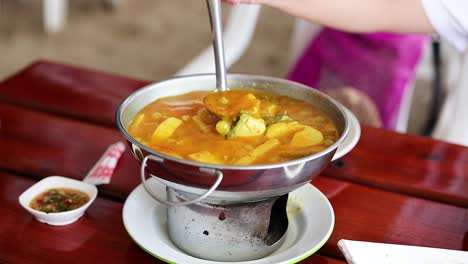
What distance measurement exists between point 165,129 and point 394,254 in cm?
35

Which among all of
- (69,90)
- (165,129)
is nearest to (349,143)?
(165,129)

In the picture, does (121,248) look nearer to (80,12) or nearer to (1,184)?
(1,184)

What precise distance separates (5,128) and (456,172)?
82cm

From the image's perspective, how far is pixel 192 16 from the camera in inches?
149

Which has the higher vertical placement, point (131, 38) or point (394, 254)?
point (394, 254)

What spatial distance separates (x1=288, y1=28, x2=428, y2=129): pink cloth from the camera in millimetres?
2072

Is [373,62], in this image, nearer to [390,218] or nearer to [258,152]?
[390,218]

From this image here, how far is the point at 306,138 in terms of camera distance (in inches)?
35.7

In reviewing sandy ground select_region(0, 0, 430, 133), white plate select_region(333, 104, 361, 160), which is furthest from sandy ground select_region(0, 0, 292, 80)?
white plate select_region(333, 104, 361, 160)

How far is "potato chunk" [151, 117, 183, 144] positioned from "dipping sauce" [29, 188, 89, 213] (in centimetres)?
19

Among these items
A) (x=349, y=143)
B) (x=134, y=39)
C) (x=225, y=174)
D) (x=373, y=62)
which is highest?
(x=225, y=174)

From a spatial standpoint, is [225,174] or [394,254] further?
[394,254]

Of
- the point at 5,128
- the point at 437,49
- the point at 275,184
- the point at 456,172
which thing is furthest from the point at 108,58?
the point at 275,184

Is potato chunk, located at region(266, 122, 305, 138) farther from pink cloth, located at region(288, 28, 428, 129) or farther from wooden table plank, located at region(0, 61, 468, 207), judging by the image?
pink cloth, located at region(288, 28, 428, 129)
